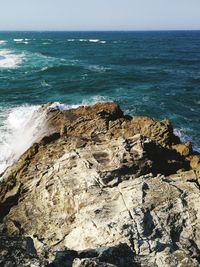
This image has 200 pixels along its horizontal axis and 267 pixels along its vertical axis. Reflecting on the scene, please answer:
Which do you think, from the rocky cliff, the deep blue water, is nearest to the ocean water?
the deep blue water

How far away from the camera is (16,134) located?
29016mm

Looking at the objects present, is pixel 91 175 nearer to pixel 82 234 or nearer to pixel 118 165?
pixel 118 165

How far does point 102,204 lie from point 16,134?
54.0 feet

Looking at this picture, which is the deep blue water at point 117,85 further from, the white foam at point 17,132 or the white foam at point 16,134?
the white foam at point 16,134

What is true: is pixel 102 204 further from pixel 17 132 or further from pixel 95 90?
pixel 95 90

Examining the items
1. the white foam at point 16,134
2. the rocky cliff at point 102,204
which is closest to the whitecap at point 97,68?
the white foam at point 16,134

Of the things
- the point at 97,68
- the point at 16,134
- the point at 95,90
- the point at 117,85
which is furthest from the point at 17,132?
the point at 97,68

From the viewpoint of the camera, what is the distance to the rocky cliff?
1048 cm

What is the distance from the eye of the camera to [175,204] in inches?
546

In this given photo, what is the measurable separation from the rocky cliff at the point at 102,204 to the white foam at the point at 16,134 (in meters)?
5.43

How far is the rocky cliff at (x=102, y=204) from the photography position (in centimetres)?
1048

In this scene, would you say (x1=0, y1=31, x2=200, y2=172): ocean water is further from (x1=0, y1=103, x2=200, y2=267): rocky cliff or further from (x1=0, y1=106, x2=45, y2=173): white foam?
(x1=0, y1=103, x2=200, y2=267): rocky cliff

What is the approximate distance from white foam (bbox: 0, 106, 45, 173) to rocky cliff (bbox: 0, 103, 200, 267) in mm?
5429

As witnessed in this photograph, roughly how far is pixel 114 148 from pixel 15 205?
4362mm
